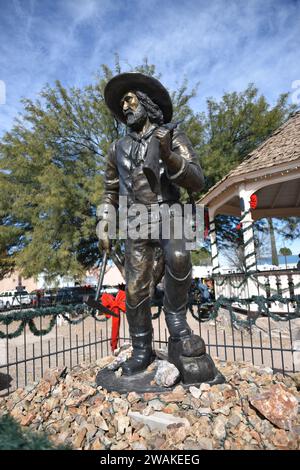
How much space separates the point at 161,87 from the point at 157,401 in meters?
2.81

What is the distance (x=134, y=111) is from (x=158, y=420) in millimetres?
2663

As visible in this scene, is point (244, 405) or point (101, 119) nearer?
point (244, 405)

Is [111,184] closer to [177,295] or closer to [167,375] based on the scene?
[177,295]

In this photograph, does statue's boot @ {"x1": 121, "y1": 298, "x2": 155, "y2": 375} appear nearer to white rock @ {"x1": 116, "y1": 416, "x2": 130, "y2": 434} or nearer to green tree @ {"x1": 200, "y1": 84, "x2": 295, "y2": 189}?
white rock @ {"x1": 116, "y1": 416, "x2": 130, "y2": 434}

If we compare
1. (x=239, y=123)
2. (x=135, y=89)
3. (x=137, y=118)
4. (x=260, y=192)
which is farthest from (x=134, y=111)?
(x=239, y=123)

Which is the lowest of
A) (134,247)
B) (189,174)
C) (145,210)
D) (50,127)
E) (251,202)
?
(134,247)

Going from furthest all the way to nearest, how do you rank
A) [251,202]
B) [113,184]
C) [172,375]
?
[251,202] → [113,184] → [172,375]

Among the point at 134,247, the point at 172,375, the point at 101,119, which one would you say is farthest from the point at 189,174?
the point at 101,119

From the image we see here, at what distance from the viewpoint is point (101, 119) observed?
43.6 ft

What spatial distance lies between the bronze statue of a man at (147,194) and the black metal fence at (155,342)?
123cm

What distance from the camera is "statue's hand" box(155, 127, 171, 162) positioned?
255 cm

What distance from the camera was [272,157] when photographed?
8.20 meters

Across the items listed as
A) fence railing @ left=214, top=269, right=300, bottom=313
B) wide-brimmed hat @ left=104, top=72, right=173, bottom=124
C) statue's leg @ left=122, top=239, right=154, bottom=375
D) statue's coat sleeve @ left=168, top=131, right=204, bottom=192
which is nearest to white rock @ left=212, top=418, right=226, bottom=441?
statue's leg @ left=122, top=239, right=154, bottom=375
